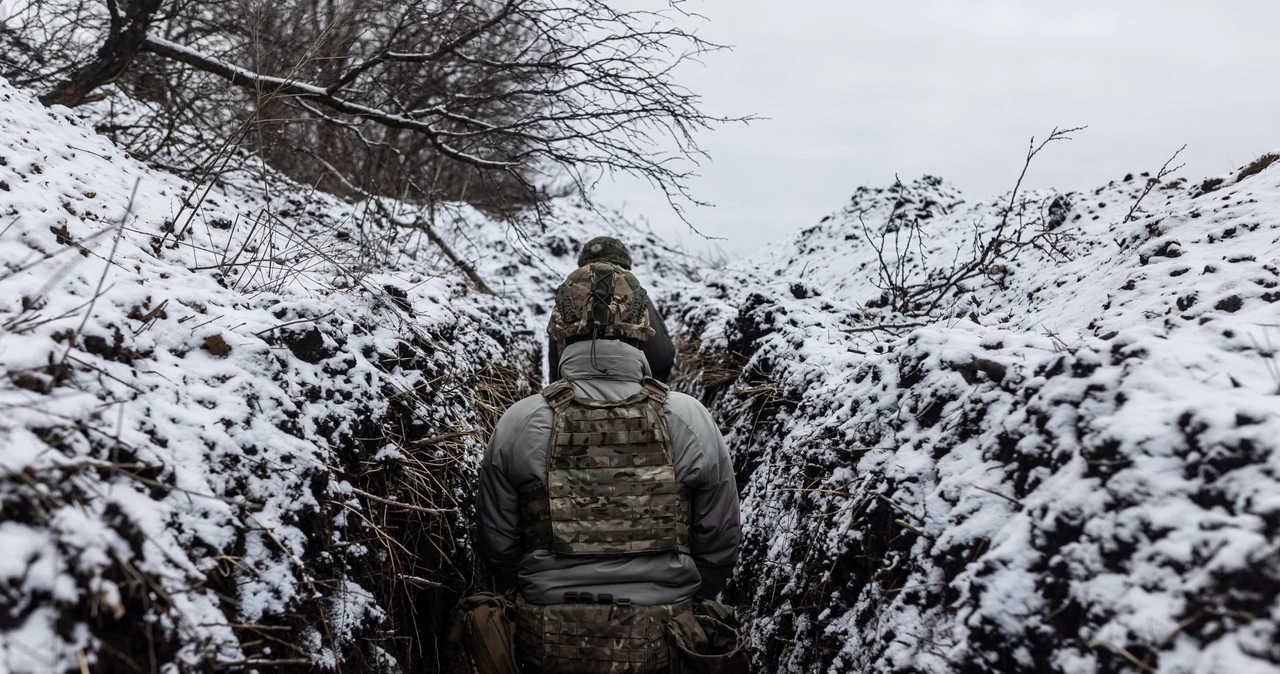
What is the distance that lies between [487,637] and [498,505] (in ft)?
1.84

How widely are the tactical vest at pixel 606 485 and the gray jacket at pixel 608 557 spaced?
0.06 m

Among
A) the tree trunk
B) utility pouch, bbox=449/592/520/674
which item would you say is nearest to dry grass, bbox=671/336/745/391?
utility pouch, bbox=449/592/520/674

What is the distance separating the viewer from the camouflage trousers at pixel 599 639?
310 cm

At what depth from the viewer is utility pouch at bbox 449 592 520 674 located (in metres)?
3.10

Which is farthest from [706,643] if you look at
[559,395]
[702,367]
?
[702,367]

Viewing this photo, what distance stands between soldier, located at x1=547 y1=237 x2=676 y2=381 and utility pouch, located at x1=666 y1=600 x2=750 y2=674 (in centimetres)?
160

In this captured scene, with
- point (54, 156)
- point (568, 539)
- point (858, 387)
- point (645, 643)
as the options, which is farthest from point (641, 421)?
point (54, 156)

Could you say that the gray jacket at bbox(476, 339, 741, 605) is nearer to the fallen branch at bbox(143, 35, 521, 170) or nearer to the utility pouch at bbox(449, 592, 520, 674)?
the utility pouch at bbox(449, 592, 520, 674)

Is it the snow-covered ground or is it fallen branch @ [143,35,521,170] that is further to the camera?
fallen branch @ [143,35,521,170]

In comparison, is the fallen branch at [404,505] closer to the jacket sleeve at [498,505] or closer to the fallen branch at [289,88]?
the jacket sleeve at [498,505]

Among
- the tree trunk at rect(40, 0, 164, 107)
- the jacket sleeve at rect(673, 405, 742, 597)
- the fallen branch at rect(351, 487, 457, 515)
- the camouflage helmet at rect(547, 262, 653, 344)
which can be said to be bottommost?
the fallen branch at rect(351, 487, 457, 515)

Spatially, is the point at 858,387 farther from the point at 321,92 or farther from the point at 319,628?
the point at 321,92

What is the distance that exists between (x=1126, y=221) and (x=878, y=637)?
496 cm

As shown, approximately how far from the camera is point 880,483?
3021 mm
